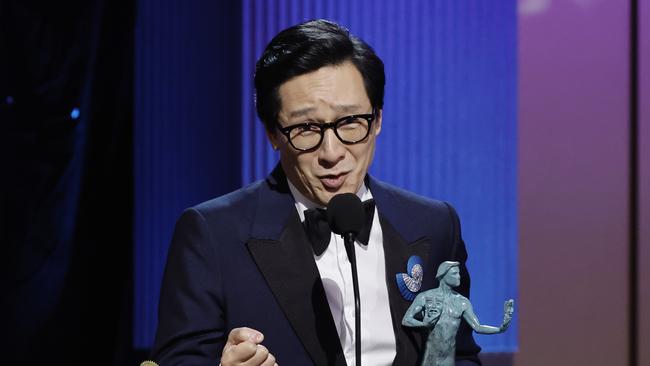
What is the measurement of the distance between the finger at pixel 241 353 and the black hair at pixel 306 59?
19.4 inches

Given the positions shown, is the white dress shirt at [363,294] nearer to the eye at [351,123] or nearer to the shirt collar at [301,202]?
the shirt collar at [301,202]

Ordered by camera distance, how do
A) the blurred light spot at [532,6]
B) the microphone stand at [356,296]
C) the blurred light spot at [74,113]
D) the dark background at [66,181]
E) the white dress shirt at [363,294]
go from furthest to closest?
the blurred light spot at [74,113]
the dark background at [66,181]
the blurred light spot at [532,6]
the white dress shirt at [363,294]
the microphone stand at [356,296]

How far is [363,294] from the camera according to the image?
177cm

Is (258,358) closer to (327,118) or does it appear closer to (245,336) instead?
(245,336)

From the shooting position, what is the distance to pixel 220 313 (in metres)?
1.67

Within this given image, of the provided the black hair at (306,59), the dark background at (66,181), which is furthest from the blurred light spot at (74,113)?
the black hair at (306,59)

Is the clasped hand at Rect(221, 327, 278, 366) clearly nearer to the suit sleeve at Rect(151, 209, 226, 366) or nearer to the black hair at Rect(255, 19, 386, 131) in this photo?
the suit sleeve at Rect(151, 209, 226, 366)

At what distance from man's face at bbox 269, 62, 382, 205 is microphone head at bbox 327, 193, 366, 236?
0.87 feet

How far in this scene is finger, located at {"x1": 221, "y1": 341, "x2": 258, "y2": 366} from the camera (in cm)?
141

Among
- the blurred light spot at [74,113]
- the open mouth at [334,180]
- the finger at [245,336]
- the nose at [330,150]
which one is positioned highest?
the blurred light spot at [74,113]

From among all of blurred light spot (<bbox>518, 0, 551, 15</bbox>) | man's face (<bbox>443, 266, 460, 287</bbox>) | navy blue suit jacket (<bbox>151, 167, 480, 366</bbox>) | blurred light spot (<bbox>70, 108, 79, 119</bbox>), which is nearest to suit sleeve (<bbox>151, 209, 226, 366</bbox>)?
navy blue suit jacket (<bbox>151, 167, 480, 366</bbox>)

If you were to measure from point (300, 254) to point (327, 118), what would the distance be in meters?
0.28

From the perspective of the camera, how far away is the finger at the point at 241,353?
141cm

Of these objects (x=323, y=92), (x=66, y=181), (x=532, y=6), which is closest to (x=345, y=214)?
(x=323, y=92)
